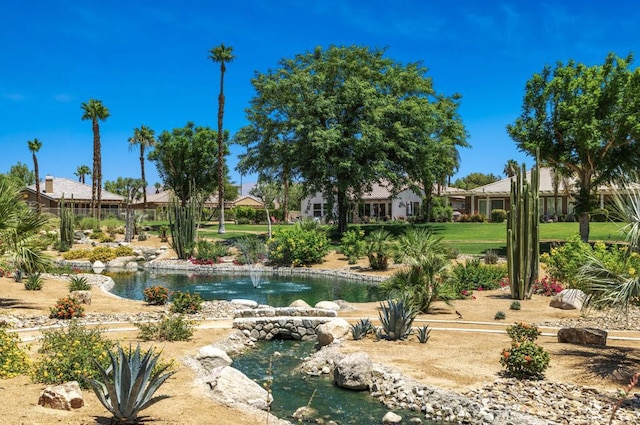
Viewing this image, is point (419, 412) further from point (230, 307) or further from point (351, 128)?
point (351, 128)

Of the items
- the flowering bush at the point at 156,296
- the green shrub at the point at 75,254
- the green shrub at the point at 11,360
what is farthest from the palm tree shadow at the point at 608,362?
the green shrub at the point at 75,254

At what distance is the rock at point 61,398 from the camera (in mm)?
7121

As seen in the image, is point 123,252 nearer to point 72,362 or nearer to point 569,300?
point 569,300

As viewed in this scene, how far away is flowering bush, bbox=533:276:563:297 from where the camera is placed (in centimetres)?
1886

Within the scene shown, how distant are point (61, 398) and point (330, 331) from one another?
258 inches

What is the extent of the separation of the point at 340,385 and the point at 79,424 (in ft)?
14.9

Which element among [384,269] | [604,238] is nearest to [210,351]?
[384,269]

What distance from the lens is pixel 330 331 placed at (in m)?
12.6

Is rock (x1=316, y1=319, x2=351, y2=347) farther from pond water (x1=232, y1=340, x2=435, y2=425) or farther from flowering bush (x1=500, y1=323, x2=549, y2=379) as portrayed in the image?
flowering bush (x1=500, y1=323, x2=549, y2=379)

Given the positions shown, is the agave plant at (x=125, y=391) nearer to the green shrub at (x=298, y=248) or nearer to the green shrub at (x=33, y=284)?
the green shrub at (x=33, y=284)

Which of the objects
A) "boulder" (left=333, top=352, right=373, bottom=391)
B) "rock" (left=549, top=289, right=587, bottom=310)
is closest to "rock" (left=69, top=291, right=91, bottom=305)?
"boulder" (left=333, top=352, right=373, bottom=391)

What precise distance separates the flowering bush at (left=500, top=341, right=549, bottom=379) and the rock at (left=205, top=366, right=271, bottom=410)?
4.18 meters

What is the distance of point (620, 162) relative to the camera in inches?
1157

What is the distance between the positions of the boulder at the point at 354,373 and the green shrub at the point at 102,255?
2511cm
